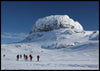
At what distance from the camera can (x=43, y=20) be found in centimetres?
12050

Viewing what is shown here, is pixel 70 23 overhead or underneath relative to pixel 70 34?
overhead

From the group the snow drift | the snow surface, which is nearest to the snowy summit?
the snow drift

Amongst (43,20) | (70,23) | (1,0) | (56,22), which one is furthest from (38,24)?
(1,0)

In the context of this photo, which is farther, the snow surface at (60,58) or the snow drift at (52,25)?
the snow drift at (52,25)

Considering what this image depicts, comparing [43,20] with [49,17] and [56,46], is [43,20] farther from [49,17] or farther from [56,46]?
[56,46]

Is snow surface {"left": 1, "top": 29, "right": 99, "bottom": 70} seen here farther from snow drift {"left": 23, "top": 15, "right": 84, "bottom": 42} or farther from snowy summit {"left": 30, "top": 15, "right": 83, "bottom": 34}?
snowy summit {"left": 30, "top": 15, "right": 83, "bottom": 34}

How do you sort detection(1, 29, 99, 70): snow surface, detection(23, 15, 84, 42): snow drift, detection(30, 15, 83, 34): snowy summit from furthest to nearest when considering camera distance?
1. detection(30, 15, 83, 34): snowy summit
2. detection(23, 15, 84, 42): snow drift
3. detection(1, 29, 99, 70): snow surface

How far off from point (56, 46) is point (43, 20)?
6461 centimetres

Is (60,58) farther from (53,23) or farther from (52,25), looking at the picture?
(53,23)

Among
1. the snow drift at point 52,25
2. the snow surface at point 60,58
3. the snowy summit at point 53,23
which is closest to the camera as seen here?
the snow surface at point 60,58

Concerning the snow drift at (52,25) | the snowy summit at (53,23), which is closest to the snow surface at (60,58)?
the snow drift at (52,25)

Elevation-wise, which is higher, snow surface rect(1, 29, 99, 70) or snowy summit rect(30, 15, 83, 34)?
snowy summit rect(30, 15, 83, 34)

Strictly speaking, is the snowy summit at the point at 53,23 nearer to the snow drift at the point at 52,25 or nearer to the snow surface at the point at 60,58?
the snow drift at the point at 52,25

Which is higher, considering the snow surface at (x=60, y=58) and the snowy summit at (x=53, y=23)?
the snowy summit at (x=53, y=23)
